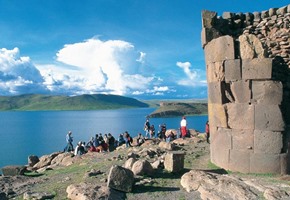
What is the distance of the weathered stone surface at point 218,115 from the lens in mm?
14773

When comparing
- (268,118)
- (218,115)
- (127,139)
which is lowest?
(127,139)

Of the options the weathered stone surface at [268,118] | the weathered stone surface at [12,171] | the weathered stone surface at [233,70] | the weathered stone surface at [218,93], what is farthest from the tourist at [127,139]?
the weathered stone surface at [268,118]

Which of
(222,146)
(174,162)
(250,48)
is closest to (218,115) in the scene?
(222,146)

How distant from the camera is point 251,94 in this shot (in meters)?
14.1

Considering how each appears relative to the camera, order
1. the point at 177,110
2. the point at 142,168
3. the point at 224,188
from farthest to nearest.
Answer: the point at 177,110 → the point at 142,168 → the point at 224,188

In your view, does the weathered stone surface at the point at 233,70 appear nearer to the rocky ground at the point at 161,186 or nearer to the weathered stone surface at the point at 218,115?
the weathered stone surface at the point at 218,115

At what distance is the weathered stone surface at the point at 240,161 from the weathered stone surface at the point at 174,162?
228 centimetres

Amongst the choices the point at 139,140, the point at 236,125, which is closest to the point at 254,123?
the point at 236,125

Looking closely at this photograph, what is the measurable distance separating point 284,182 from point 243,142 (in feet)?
8.12

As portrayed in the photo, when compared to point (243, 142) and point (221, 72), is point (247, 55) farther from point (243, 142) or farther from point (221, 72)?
point (243, 142)

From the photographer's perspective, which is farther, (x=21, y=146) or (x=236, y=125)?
(x=21, y=146)

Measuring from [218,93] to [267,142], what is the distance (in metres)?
2.99

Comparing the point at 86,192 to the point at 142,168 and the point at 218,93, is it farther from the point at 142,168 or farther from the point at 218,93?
the point at 218,93

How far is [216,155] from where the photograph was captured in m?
15.4
